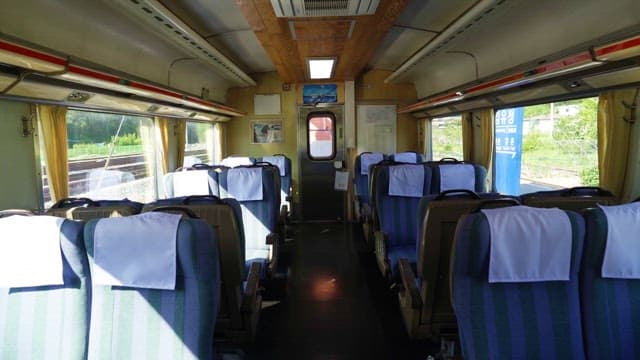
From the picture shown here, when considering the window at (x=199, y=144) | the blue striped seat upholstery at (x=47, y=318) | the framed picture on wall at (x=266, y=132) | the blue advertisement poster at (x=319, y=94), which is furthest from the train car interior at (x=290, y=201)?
the framed picture on wall at (x=266, y=132)

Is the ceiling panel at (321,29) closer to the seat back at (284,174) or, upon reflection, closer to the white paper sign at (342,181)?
the seat back at (284,174)

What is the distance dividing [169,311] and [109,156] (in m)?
3.31

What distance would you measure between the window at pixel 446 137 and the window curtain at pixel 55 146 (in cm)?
546

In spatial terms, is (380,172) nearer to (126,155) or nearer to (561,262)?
(561,262)

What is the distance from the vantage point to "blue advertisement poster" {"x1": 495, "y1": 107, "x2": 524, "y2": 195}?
4.81 metres

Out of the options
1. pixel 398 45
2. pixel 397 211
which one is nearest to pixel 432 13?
pixel 398 45

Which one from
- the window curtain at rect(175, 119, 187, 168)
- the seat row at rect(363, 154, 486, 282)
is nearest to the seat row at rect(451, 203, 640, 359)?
the seat row at rect(363, 154, 486, 282)

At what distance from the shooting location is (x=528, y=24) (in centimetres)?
355

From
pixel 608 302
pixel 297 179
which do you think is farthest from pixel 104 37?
pixel 297 179

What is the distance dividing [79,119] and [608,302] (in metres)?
4.53

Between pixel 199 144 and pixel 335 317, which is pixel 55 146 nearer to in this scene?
pixel 335 317

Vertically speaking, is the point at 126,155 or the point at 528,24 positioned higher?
the point at 528,24

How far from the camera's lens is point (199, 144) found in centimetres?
743

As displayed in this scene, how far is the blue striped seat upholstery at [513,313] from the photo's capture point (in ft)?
5.96
